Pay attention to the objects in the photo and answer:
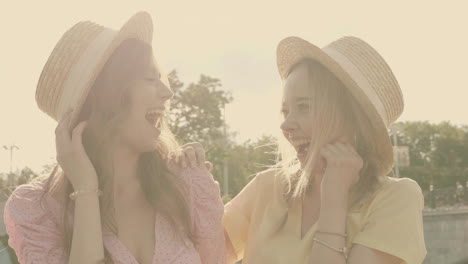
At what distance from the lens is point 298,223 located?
3.45m

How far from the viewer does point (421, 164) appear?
6494 cm

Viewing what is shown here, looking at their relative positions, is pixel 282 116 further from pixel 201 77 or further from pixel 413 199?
pixel 201 77

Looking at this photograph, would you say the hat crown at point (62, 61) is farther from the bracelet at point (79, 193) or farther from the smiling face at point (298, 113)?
the smiling face at point (298, 113)

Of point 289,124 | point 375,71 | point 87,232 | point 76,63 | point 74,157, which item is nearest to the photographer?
point 87,232

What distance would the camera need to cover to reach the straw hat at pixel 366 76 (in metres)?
3.30

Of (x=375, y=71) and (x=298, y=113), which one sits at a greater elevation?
→ (x=375, y=71)

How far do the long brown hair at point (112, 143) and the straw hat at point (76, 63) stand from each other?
8cm

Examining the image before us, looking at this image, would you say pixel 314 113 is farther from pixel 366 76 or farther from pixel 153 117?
pixel 153 117

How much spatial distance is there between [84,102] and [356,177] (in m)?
1.30

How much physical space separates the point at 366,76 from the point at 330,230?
78cm

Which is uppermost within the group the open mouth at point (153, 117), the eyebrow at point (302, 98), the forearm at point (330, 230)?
the eyebrow at point (302, 98)

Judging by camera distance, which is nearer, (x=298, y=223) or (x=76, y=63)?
(x=76, y=63)

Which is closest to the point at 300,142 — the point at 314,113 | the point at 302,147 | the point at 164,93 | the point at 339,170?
the point at 302,147

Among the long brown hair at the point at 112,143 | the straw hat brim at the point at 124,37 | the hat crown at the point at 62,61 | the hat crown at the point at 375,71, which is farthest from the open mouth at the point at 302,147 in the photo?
the hat crown at the point at 62,61
